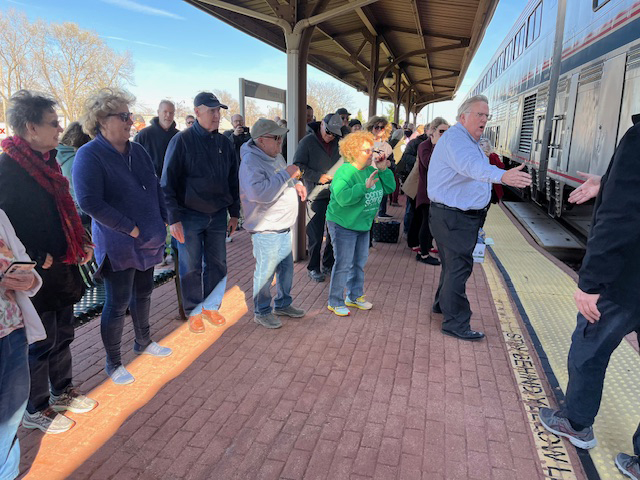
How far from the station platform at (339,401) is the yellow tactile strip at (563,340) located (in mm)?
15

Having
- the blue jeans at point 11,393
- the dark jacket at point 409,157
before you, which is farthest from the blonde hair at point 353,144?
the dark jacket at point 409,157

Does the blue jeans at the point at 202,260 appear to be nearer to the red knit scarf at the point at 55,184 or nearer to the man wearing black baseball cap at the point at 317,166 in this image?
the red knit scarf at the point at 55,184

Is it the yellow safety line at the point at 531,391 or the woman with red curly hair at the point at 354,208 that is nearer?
the yellow safety line at the point at 531,391

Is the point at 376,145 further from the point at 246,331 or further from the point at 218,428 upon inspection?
the point at 218,428

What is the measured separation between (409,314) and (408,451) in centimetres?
197

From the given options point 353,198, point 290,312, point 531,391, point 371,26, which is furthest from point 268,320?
point 371,26

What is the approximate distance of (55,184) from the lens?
96.2 inches

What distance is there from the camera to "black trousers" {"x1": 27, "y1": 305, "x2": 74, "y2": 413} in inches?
97.6

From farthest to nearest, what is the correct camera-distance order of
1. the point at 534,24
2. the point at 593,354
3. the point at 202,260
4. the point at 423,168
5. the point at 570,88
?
the point at 534,24, the point at 570,88, the point at 423,168, the point at 202,260, the point at 593,354

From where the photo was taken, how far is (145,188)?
9.88 ft

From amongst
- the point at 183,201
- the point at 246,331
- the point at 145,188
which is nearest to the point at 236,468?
the point at 246,331

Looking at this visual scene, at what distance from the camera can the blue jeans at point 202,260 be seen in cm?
368

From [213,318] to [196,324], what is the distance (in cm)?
18

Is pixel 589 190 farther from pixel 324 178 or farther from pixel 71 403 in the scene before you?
pixel 71 403
